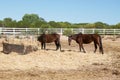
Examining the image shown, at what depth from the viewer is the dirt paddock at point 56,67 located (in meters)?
12.4

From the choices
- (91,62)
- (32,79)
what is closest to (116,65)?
(91,62)

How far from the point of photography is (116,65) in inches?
609

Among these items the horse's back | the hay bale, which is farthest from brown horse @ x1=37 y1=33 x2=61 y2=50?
the hay bale

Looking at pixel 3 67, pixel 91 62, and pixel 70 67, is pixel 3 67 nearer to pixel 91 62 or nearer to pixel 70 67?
pixel 70 67

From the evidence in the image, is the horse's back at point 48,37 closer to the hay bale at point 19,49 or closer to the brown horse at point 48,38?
the brown horse at point 48,38

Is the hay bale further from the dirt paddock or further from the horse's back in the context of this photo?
the horse's back

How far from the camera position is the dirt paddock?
12.4 meters

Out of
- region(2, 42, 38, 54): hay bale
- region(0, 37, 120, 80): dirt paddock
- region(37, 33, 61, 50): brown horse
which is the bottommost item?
region(0, 37, 120, 80): dirt paddock

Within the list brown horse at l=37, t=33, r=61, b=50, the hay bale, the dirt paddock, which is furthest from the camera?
brown horse at l=37, t=33, r=61, b=50

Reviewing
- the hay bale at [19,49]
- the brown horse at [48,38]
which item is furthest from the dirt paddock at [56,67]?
the brown horse at [48,38]

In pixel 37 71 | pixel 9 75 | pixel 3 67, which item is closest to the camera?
pixel 9 75

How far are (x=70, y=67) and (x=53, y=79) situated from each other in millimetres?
3155

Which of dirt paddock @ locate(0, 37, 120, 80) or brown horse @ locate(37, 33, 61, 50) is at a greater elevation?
brown horse @ locate(37, 33, 61, 50)

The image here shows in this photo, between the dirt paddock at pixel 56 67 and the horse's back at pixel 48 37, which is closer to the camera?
the dirt paddock at pixel 56 67
